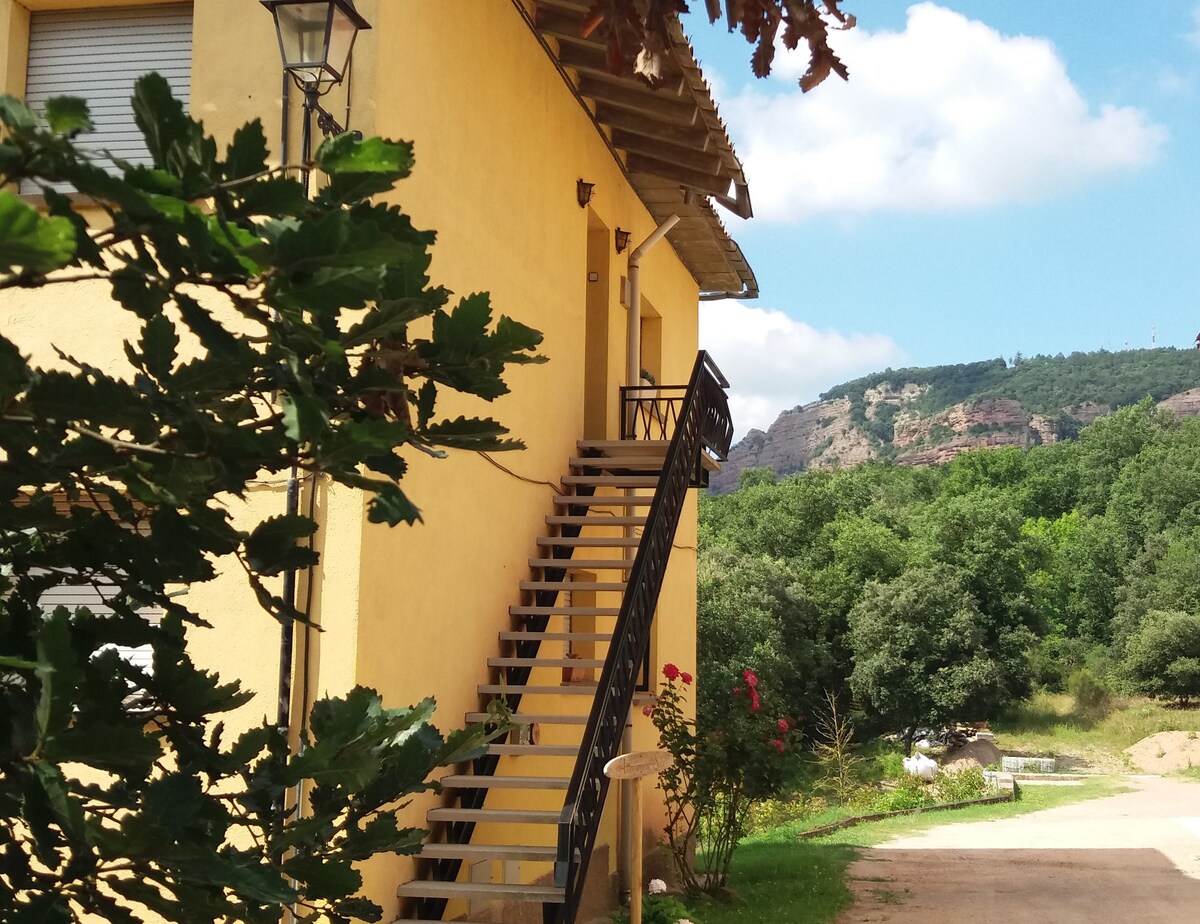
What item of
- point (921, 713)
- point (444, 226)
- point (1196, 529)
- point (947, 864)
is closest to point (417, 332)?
point (444, 226)

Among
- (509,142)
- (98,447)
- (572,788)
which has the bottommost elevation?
(572,788)

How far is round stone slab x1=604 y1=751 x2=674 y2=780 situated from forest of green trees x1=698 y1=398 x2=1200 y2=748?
2867 centimetres

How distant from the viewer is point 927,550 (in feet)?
155

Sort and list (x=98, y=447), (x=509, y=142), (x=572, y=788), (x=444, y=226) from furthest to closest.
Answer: (x=509, y=142) < (x=444, y=226) < (x=572, y=788) < (x=98, y=447)

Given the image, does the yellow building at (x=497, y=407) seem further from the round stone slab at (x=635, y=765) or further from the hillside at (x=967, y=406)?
the hillside at (x=967, y=406)

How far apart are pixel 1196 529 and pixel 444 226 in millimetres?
53417

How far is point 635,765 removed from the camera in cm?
666

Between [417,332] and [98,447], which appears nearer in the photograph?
[98,447]

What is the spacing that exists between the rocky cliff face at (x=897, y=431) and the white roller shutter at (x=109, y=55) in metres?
106

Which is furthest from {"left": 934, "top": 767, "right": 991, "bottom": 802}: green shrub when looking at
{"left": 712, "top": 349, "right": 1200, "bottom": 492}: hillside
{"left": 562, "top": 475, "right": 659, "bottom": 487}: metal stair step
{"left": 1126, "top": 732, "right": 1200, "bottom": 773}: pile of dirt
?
{"left": 712, "top": 349, "right": 1200, "bottom": 492}: hillside

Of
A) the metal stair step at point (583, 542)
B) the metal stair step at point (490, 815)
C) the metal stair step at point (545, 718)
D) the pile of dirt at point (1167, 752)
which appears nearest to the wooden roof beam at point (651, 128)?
the metal stair step at point (583, 542)

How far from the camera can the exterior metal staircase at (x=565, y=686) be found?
675 centimetres

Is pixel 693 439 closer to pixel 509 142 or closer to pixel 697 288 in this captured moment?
pixel 509 142

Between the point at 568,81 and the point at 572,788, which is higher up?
the point at 568,81
